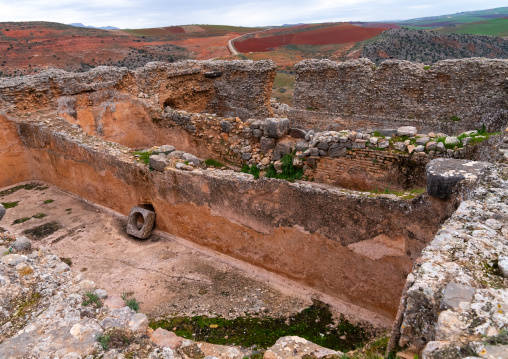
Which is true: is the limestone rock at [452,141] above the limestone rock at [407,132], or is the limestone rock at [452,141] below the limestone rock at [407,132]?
below

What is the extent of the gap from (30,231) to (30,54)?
38.8 metres

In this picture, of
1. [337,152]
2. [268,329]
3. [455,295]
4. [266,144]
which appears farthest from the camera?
[266,144]

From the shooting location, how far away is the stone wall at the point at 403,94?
11.4 m

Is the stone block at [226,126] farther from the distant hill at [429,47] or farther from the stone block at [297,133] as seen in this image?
the distant hill at [429,47]

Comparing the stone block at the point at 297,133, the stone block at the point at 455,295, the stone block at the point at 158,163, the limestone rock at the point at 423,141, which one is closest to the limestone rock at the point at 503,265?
the stone block at the point at 455,295

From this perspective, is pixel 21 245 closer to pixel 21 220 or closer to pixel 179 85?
pixel 21 220

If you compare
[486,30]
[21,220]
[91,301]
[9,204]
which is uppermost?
[486,30]

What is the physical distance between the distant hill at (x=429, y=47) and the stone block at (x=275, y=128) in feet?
88.0

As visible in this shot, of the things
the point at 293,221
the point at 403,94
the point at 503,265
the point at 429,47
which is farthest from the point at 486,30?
the point at 503,265

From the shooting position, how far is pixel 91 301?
348cm

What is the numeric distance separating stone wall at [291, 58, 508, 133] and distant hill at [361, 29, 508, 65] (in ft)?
71.6

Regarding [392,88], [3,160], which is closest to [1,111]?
[3,160]

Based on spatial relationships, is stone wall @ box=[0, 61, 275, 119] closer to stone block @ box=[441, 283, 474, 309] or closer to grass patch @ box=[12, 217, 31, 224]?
grass patch @ box=[12, 217, 31, 224]

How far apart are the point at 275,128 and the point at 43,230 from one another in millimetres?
5905
